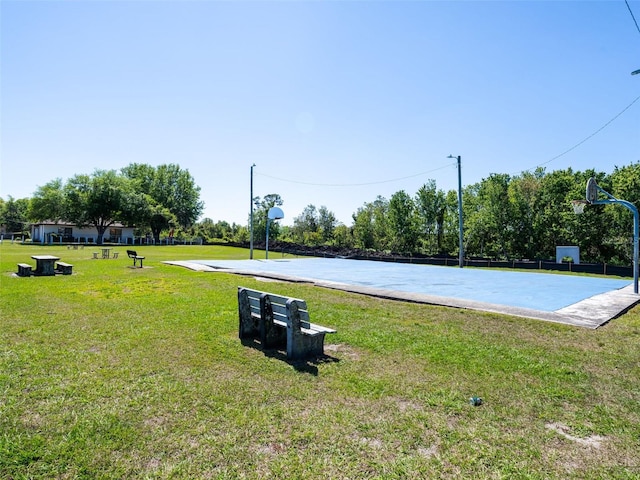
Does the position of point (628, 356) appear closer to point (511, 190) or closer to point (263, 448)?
point (263, 448)

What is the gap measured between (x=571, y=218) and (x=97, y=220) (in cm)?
6311

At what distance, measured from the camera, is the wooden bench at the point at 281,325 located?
198 inches

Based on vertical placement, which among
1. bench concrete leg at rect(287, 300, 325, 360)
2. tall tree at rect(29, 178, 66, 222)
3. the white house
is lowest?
bench concrete leg at rect(287, 300, 325, 360)

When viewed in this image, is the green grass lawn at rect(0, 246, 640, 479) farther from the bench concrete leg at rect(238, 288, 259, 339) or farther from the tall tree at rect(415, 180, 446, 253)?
the tall tree at rect(415, 180, 446, 253)

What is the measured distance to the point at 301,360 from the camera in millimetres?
4977

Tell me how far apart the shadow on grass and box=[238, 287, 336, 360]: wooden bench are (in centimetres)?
9

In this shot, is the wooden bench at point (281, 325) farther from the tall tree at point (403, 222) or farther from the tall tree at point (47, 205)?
the tall tree at point (47, 205)

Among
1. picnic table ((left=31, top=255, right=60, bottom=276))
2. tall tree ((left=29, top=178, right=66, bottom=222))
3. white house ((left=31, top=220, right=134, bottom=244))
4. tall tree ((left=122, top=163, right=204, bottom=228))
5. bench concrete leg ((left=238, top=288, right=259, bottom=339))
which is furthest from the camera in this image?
tall tree ((left=122, top=163, right=204, bottom=228))

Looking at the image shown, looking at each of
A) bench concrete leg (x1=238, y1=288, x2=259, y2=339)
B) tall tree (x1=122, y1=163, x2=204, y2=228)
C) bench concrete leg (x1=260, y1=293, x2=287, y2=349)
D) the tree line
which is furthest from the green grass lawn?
tall tree (x1=122, y1=163, x2=204, y2=228)

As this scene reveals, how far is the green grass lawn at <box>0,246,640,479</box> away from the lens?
2689 millimetres

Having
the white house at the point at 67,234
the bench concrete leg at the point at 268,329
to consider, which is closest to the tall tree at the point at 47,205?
the white house at the point at 67,234

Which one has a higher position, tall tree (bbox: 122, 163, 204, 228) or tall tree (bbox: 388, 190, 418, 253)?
tall tree (bbox: 122, 163, 204, 228)

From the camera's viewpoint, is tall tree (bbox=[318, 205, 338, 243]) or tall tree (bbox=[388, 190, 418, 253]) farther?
tall tree (bbox=[318, 205, 338, 243])

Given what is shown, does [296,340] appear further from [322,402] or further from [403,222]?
[403,222]
